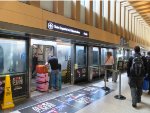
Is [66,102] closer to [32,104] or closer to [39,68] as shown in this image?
[32,104]

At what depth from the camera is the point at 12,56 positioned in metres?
5.74

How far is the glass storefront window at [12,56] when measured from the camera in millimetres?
5468

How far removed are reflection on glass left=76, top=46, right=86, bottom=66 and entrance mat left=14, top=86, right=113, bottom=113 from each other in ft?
8.90

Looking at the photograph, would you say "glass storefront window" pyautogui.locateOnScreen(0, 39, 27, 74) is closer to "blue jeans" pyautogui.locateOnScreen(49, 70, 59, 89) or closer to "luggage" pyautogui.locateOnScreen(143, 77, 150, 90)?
"blue jeans" pyautogui.locateOnScreen(49, 70, 59, 89)

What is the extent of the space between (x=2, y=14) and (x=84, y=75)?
5918 millimetres

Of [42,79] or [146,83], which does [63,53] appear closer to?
[42,79]

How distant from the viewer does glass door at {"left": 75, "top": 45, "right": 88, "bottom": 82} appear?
8.77 m

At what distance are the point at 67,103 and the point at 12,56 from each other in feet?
7.60

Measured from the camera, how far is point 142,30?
2361cm

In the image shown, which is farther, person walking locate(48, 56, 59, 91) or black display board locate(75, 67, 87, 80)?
black display board locate(75, 67, 87, 80)

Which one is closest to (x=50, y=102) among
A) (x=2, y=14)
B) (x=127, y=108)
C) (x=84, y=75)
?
(x=127, y=108)

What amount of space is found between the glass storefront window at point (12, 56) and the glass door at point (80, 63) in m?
3.28

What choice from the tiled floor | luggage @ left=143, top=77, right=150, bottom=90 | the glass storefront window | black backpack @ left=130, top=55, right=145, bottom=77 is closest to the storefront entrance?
the tiled floor

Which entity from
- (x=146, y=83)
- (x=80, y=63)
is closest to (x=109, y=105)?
(x=146, y=83)
